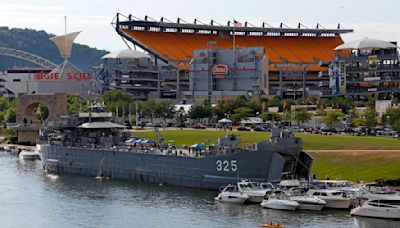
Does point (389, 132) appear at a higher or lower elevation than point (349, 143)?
higher

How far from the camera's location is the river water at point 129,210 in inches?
2756

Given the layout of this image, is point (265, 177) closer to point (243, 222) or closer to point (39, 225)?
point (243, 222)

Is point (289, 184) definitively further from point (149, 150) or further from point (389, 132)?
point (389, 132)

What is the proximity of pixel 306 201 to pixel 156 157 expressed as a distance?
2364 centimetres

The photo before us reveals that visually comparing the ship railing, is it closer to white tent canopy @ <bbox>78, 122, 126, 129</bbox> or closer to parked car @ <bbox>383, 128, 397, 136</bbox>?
white tent canopy @ <bbox>78, 122, 126, 129</bbox>

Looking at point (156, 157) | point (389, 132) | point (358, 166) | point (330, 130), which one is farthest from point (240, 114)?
point (358, 166)

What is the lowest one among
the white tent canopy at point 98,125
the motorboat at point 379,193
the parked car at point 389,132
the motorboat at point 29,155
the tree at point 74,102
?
the motorboat at point 379,193

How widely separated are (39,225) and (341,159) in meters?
31.0

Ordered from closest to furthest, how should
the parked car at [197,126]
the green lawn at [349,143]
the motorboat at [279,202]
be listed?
the motorboat at [279,202] → the green lawn at [349,143] → the parked car at [197,126]

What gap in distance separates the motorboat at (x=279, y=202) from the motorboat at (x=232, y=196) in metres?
2.32

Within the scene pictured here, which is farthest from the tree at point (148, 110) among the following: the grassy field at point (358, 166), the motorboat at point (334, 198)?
the motorboat at point (334, 198)

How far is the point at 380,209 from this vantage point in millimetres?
69250

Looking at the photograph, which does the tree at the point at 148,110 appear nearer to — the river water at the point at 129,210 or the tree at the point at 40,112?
the tree at the point at 40,112

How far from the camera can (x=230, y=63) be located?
198m
